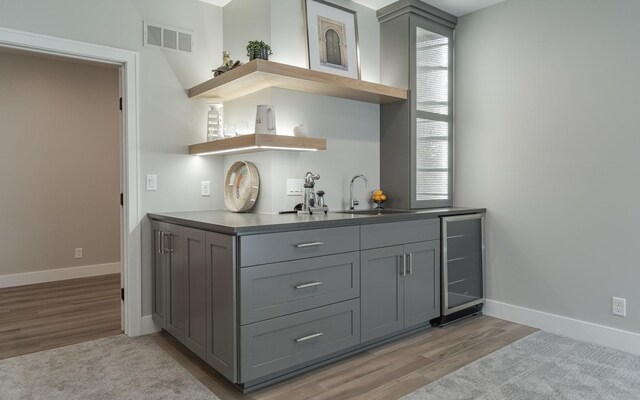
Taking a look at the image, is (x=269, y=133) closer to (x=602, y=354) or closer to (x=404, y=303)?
(x=404, y=303)

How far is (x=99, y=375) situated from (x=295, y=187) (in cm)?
167

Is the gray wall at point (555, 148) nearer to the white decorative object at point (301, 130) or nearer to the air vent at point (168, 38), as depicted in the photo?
the white decorative object at point (301, 130)

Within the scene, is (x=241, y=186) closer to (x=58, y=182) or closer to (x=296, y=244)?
(x=296, y=244)

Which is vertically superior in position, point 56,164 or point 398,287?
point 56,164

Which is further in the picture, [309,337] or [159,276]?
[159,276]

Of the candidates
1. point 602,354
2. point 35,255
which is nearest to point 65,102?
point 35,255

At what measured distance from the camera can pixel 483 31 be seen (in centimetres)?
365

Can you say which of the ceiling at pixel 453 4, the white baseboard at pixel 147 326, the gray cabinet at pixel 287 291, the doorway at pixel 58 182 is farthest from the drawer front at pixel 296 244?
the doorway at pixel 58 182

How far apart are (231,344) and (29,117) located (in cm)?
410

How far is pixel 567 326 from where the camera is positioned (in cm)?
314

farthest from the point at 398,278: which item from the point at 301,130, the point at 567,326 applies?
the point at 567,326

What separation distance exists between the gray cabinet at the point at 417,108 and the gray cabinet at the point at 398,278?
0.54m

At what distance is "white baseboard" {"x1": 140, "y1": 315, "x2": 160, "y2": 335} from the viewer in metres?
3.15

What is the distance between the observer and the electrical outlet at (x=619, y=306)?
2.86 metres
